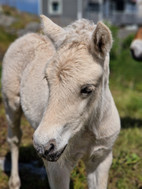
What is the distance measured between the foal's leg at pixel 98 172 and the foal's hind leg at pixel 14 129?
1190 millimetres

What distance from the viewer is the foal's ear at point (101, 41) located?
74.7 inches

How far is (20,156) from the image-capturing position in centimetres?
436

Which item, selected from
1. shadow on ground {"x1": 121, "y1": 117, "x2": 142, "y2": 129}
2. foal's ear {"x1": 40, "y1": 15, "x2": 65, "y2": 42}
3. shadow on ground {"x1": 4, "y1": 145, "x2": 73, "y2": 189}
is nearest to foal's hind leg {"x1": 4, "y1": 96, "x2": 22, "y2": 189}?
shadow on ground {"x1": 4, "y1": 145, "x2": 73, "y2": 189}

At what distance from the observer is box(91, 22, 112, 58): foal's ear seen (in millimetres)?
1897

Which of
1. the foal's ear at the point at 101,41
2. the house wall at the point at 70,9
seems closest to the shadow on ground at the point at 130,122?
the foal's ear at the point at 101,41

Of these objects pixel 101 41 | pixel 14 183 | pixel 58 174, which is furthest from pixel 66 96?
pixel 14 183

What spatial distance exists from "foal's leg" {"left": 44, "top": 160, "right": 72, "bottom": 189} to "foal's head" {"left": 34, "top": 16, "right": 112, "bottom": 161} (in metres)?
0.57

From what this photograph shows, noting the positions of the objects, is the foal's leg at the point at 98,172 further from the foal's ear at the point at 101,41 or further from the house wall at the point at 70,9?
the house wall at the point at 70,9

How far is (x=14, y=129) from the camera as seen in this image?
3818mm

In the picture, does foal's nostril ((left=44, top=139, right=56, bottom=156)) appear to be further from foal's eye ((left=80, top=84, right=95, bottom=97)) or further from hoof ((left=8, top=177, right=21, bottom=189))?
hoof ((left=8, top=177, right=21, bottom=189))

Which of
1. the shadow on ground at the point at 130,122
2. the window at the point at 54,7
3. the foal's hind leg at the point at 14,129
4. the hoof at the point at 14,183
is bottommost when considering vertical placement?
the window at the point at 54,7

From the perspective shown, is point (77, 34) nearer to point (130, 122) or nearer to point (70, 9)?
point (130, 122)

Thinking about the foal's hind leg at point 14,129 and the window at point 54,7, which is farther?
the window at point 54,7

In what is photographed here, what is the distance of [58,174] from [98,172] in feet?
1.52
